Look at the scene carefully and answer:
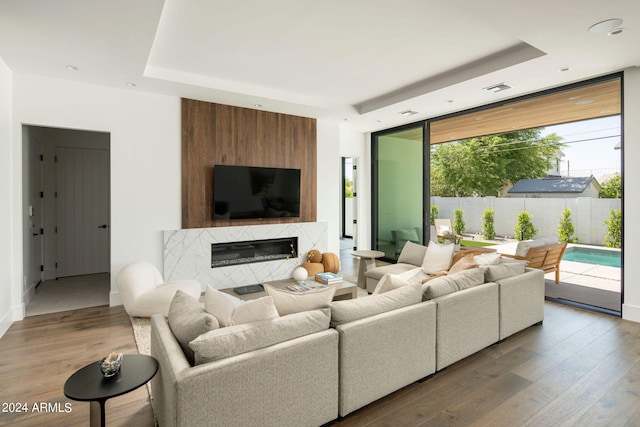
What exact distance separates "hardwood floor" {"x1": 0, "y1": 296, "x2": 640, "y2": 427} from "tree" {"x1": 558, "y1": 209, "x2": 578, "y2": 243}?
109 inches

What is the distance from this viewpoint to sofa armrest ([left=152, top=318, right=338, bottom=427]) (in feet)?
5.13

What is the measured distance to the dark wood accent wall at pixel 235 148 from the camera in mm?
4902

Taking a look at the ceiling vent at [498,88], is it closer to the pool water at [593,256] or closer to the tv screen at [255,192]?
the tv screen at [255,192]

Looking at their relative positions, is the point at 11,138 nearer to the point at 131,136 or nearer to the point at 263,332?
the point at 131,136

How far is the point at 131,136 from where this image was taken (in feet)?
14.8

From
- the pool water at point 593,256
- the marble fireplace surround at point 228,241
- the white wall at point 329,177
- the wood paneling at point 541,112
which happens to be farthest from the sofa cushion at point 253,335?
the pool water at point 593,256

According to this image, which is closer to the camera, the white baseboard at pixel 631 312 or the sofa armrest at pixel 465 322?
the sofa armrest at pixel 465 322

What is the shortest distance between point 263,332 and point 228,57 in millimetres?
3198

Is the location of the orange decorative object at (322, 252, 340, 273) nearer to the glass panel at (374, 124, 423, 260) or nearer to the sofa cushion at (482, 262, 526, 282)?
the glass panel at (374, 124, 423, 260)

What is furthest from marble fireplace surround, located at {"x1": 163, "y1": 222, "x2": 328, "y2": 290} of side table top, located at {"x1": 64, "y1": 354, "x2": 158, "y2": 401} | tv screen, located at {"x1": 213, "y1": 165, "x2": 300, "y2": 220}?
side table top, located at {"x1": 64, "y1": 354, "x2": 158, "y2": 401}

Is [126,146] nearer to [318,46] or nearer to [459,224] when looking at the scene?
[318,46]

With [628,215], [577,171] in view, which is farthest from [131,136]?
[577,171]

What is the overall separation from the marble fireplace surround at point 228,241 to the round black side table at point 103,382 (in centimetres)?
255

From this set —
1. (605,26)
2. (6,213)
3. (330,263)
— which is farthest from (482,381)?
(6,213)
